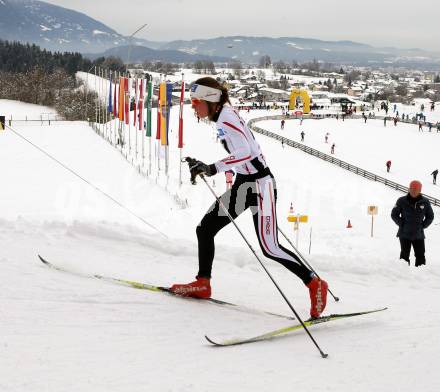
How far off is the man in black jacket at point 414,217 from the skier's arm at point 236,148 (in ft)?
11.4

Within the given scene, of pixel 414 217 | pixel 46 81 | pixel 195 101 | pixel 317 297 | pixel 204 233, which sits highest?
pixel 46 81

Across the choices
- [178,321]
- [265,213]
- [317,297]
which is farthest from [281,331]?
[265,213]

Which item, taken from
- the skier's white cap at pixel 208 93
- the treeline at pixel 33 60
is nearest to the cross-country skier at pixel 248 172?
the skier's white cap at pixel 208 93

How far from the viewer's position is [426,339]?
13.7 feet

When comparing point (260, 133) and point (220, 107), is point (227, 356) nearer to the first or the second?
point (220, 107)

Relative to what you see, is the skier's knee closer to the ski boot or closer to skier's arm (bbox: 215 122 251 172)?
skier's arm (bbox: 215 122 251 172)

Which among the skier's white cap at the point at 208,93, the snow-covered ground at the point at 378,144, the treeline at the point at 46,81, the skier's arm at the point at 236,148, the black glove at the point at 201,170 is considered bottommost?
the snow-covered ground at the point at 378,144

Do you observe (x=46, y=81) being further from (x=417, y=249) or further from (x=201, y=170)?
(x=201, y=170)

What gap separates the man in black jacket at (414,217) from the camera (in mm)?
6836

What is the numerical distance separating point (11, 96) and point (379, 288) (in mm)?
107019

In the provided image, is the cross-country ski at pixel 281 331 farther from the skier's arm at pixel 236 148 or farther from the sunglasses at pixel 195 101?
the sunglasses at pixel 195 101

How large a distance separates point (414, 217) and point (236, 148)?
12.4ft

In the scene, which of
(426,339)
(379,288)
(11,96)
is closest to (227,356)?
(426,339)

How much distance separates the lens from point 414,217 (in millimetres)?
6891
